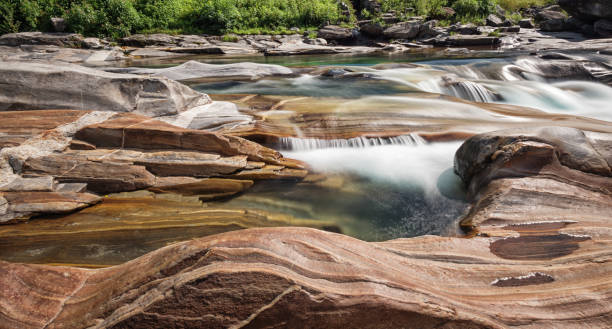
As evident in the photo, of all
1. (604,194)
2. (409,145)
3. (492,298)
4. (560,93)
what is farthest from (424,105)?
(492,298)

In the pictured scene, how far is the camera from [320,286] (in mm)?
1531

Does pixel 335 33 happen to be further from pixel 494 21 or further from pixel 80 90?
pixel 80 90

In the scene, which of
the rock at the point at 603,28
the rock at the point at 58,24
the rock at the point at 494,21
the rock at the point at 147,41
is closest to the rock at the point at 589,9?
the rock at the point at 603,28

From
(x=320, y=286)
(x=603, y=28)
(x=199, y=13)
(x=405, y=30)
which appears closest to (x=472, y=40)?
(x=405, y=30)

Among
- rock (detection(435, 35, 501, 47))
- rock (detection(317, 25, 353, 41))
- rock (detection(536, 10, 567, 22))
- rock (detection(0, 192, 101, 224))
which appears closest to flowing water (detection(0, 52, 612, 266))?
rock (detection(0, 192, 101, 224))

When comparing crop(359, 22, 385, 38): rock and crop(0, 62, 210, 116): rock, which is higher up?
crop(359, 22, 385, 38): rock

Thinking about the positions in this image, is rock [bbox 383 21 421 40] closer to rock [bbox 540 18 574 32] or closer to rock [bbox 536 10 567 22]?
rock [bbox 540 18 574 32]

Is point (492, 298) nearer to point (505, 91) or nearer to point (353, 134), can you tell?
point (353, 134)

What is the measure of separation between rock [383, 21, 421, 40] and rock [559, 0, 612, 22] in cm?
987

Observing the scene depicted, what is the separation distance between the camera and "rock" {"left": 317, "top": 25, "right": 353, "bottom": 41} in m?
25.7

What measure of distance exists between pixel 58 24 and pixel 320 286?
95.8ft

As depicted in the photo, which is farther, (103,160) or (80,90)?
(80,90)

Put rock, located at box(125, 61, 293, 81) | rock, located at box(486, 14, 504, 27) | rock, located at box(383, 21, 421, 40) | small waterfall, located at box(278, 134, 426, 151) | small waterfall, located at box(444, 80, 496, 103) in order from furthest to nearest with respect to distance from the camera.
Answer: rock, located at box(486, 14, 504, 27), rock, located at box(383, 21, 421, 40), rock, located at box(125, 61, 293, 81), small waterfall, located at box(444, 80, 496, 103), small waterfall, located at box(278, 134, 426, 151)

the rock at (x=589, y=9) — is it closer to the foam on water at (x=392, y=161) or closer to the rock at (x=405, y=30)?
the rock at (x=405, y=30)
